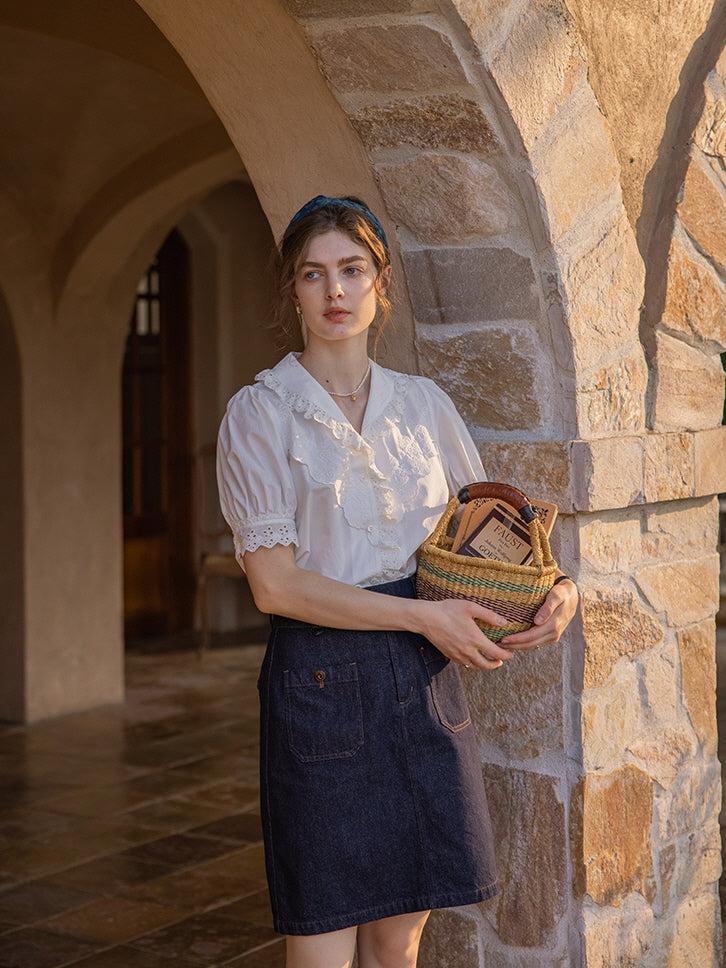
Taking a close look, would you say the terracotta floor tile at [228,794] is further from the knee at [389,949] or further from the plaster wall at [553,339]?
the knee at [389,949]

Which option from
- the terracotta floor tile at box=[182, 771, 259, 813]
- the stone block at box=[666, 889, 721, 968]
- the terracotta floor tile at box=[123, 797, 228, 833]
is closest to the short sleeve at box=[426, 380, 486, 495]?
the stone block at box=[666, 889, 721, 968]

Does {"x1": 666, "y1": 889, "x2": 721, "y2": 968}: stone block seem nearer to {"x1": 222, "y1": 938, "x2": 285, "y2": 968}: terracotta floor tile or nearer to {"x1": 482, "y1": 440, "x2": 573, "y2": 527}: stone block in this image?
{"x1": 482, "y1": 440, "x2": 573, "y2": 527}: stone block

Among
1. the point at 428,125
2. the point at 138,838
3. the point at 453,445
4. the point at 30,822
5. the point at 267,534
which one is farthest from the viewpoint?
the point at 30,822

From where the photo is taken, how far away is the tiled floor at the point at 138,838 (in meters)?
3.21

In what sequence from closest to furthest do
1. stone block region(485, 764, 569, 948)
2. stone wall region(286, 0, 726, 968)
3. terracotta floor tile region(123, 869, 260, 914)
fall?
stone wall region(286, 0, 726, 968)
stone block region(485, 764, 569, 948)
terracotta floor tile region(123, 869, 260, 914)

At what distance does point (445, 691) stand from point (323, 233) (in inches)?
29.3

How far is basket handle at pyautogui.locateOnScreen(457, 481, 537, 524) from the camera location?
1879 mm

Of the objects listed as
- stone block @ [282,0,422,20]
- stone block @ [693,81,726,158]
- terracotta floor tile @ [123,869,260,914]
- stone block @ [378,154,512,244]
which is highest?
stone block @ [282,0,422,20]

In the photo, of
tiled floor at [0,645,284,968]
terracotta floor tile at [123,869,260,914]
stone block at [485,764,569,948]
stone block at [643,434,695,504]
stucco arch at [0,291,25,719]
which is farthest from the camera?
stucco arch at [0,291,25,719]

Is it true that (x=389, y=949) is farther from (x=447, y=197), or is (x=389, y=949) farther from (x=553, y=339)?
(x=447, y=197)

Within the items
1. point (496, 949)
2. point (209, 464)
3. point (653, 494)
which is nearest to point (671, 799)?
point (496, 949)

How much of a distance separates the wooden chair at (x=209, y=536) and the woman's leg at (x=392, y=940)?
544cm

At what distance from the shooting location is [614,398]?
2.33 metres

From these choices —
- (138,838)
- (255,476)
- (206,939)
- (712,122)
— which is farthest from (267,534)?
(138,838)
